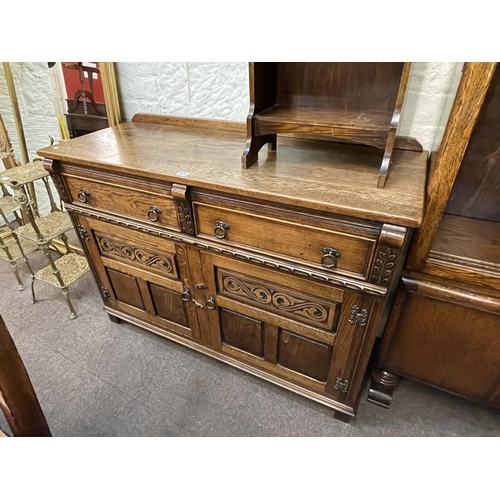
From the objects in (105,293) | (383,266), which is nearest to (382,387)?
(383,266)

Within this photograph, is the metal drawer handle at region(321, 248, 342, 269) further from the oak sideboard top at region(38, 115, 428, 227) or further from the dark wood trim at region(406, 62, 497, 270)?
the dark wood trim at region(406, 62, 497, 270)

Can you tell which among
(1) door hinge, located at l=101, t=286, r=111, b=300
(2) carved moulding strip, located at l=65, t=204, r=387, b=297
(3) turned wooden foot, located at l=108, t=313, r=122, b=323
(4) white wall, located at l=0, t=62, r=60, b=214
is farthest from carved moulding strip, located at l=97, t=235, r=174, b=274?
(4) white wall, located at l=0, t=62, r=60, b=214

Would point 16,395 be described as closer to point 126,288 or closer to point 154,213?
point 154,213

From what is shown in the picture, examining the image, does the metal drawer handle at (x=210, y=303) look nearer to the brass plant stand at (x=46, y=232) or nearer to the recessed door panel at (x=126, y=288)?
the recessed door panel at (x=126, y=288)

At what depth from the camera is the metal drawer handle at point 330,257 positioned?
2.81 feet

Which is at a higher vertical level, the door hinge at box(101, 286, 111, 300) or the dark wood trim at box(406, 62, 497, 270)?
the dark wood trim at box(406, 62, 497, 270)

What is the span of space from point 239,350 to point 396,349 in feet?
1.96

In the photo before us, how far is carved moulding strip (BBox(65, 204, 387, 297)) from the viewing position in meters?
0.86

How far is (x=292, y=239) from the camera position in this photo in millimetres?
899

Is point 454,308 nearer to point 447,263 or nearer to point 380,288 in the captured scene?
point 447,263

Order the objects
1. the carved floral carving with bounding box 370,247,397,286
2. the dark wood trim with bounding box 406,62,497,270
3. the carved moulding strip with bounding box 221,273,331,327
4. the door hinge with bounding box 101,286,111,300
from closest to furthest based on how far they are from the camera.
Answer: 1. the dark wood trim with bounding box 406,62,497,270
2. the carved floral carving with bounding box 370,247,397,286
3. the carved moulding strip with bounding box 221,273,331,327
4. the door hinge with bounding box 101,286,111,300

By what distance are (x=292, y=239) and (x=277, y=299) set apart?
10.0 inches

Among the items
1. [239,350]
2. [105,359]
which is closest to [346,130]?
[239,350]
